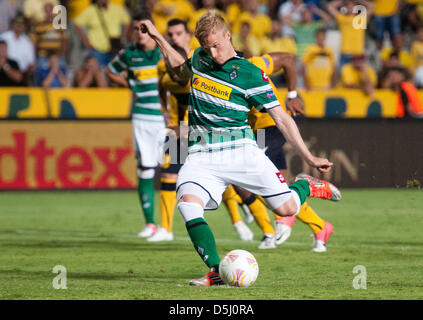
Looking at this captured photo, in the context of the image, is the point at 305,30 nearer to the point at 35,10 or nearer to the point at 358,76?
the point at 358,76

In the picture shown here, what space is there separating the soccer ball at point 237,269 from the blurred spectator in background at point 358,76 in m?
Answer: 11.4

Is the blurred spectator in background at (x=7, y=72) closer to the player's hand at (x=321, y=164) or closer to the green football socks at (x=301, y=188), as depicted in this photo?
the green football socks at (x=301, y=188)

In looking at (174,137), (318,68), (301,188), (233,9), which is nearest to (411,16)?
(318,68)

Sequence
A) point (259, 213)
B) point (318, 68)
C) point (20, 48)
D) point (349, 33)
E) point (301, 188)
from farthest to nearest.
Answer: point (349, 33) → point (318, 68) → point (20, 48) → point (259, 213) → point (301, 188)

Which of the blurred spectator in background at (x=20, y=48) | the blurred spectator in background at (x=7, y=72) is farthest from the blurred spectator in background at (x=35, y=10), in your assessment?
the blurred spectator in background at (x=7, y=72)

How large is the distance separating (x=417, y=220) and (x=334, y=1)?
956 cm

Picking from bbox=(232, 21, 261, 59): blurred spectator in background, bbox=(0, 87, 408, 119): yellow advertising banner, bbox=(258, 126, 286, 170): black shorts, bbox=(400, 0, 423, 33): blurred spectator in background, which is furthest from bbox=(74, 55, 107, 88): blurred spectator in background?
bbox=(258, 126, 286, 170): black shorts

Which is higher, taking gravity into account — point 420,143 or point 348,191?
point 420,143

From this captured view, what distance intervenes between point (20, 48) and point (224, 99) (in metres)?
11.1

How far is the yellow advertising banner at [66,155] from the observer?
1538 centimetres

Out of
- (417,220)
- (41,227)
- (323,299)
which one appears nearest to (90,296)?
(323,299)

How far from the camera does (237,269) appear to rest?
6414 mm
